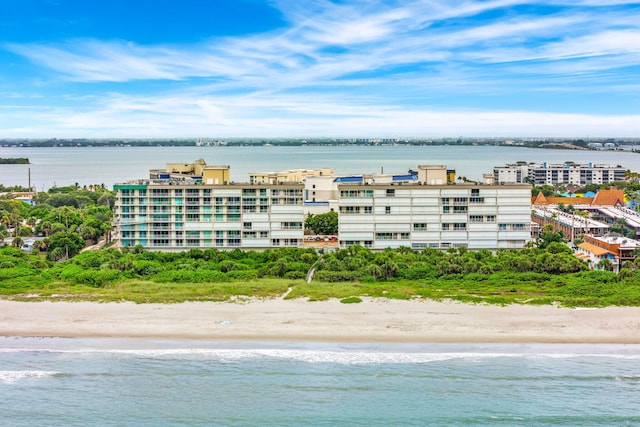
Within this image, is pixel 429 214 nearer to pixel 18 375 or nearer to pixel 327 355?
pixel 327 355

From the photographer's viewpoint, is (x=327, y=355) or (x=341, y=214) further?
(x=341, y=214)

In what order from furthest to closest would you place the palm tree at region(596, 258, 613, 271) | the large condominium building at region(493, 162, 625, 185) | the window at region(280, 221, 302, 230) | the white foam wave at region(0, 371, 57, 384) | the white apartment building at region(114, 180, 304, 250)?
the large condominium building at region(493, 162, 625, 185)
the window at region(280, 221, 302, 230)
the white apartment building at region(114, 180, 304, 250)
the palm tree at region(596, 258, 613, 271)
the white foam wave at region(0, 371, 57, 384)

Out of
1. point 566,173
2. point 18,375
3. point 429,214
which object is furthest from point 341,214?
point 566,173

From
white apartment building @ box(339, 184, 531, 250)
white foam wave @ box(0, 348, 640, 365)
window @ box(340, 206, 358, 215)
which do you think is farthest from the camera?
window @ box(340, 206, 358, 215)

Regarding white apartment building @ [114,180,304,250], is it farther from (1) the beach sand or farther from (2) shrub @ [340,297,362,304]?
(2) shrub @ [340,297,362,304]

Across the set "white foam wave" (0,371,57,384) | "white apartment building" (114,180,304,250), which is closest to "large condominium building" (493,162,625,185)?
"white apartment building" (114,180,304,250)

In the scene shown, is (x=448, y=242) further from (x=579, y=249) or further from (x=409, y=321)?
(x=409, y=321)
